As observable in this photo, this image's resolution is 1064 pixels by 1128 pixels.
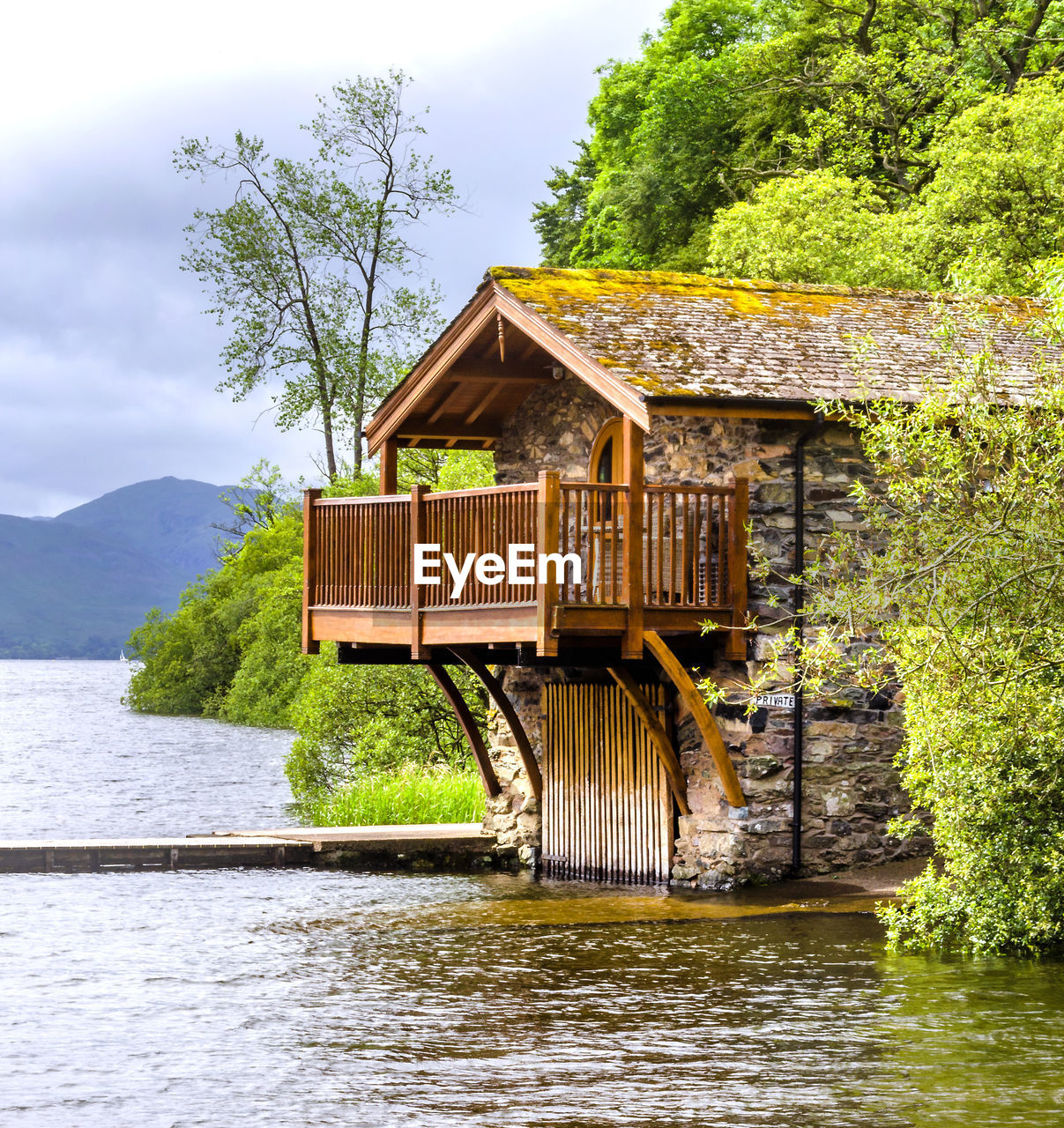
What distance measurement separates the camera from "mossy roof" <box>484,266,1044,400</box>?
14.8 m

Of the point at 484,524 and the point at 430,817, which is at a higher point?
the point at 484,524

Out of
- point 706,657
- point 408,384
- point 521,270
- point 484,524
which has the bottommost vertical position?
point 706,657

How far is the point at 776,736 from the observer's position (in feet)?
50.1

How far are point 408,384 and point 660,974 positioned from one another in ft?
26.9

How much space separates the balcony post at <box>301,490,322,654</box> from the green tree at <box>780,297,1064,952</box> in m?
6.85

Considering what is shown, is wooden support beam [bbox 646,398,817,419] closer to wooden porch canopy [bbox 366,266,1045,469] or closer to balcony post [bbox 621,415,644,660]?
wooden porch canopy [bbox 366,266,1045,469]

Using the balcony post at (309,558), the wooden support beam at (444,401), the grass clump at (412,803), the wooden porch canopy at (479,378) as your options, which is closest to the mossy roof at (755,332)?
the wooden porch canopy at (479,378)

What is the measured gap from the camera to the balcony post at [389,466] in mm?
18656

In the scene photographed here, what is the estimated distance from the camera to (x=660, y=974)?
11.8 m

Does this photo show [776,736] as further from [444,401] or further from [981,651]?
[444,401]

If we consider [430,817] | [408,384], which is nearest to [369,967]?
[408,384]

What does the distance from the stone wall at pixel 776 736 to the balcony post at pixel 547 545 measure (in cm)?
187

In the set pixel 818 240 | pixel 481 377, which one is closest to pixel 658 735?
pixel 481 377

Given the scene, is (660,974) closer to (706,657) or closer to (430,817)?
(706,657)
